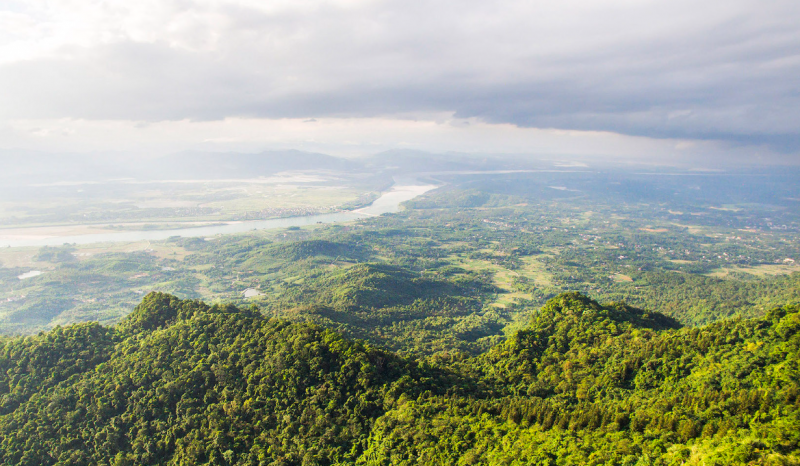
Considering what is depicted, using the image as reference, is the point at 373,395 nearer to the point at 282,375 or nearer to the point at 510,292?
the point at 282,375

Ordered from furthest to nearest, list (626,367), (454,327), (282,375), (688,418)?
(454,327) < (626,367) < (282,375) < (688,418)

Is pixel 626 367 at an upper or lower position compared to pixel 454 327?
upper

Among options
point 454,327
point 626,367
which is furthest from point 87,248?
point 626,367

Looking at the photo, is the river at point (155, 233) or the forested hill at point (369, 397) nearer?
the forested hill at point (369, 397)

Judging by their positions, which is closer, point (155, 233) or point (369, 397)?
point (369, 397)

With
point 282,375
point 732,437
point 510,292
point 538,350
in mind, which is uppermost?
point 732,437

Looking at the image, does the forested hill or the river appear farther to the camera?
the river

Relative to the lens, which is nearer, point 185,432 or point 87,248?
point 185,432

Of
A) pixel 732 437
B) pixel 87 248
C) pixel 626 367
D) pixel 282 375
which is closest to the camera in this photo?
pixel 732 437
